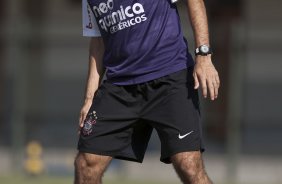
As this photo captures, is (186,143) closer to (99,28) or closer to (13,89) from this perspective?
(99,28)

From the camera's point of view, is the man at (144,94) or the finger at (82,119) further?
the finger at (82,119)

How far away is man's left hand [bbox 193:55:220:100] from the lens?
19.7 feet

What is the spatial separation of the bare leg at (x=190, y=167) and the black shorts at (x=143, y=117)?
40 mm

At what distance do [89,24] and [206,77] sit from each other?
105 cm

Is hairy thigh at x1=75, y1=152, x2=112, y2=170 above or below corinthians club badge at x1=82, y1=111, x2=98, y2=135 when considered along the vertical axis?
below

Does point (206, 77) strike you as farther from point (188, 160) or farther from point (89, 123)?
point (89, 123)

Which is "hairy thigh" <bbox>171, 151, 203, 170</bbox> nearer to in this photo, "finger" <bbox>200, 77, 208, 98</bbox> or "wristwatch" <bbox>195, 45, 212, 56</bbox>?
"finger" <bbox>200, 77, 208, 98</bbox>

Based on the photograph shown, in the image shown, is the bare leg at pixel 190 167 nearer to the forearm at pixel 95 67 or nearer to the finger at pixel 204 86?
the finger at pixel 204 86

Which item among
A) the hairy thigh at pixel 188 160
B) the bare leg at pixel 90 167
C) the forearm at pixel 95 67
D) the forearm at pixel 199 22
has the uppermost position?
the forearm at pixel 199 22

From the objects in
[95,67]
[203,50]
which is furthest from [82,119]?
[203,50]

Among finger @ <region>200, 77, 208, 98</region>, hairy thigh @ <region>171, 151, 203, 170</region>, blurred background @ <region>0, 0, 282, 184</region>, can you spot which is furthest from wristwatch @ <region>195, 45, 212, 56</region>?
blurred background @ <region>0, 0, 282, 184</region>

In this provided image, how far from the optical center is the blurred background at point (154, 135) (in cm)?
1335

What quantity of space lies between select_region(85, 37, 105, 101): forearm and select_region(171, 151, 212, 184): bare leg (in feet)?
2.65

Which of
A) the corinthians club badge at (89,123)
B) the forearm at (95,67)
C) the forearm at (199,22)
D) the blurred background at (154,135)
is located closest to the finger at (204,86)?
the forearm at (199,22)
